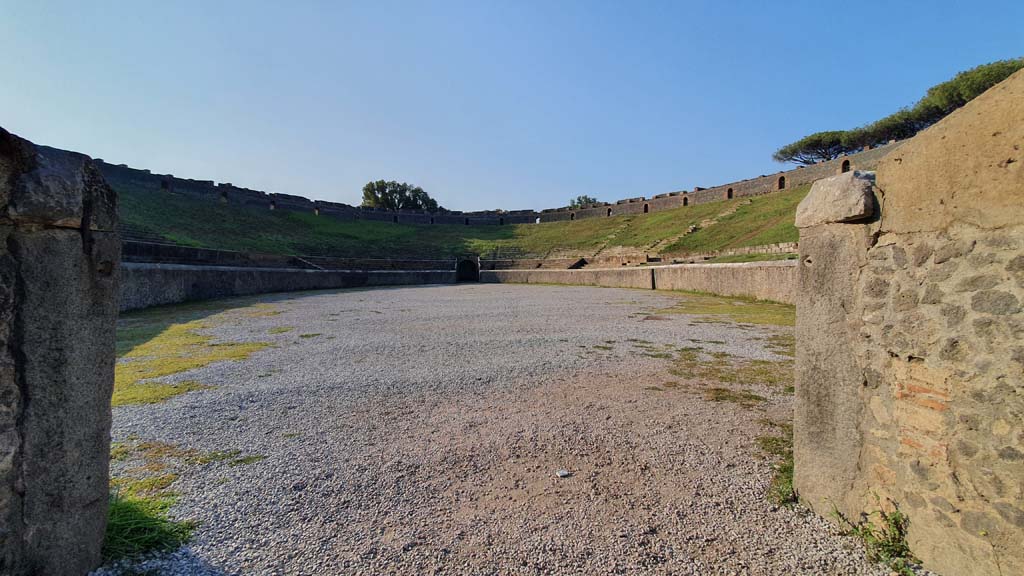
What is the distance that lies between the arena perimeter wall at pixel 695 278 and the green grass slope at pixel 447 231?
470cm

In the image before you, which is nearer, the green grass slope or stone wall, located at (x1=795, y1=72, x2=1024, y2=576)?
stone wall, located at (x1=795, y1=72, x2=1024, y2=576)

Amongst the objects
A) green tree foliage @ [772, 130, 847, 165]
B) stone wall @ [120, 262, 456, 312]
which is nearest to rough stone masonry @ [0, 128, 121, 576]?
stone wall @ [120, 262, 456, 312]

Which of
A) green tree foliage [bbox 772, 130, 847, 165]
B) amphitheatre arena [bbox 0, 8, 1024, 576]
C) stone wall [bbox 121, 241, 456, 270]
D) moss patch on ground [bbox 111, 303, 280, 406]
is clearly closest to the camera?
amphitheatre arena [bbox 0, 8, 1024, 576]

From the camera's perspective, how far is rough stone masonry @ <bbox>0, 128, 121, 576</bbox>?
181 centimetres

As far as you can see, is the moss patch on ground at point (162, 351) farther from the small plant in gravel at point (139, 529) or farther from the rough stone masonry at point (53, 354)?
the rough stone masonry at point (53, 354)

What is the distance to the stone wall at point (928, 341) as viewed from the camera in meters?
2.00

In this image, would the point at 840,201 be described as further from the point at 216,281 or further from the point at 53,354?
the point at 216,281

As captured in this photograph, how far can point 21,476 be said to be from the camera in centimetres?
188

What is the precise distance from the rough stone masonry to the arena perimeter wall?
6.83 metres

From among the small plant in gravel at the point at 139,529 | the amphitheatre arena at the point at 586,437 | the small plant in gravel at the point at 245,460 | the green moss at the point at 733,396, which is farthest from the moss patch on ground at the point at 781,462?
the small plant in gravel at the point at 245,460

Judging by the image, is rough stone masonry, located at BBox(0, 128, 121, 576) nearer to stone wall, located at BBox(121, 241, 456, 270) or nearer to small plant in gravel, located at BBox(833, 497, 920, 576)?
small plant in gravel, located at BBox(833, 497, 920, 576)

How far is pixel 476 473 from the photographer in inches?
130

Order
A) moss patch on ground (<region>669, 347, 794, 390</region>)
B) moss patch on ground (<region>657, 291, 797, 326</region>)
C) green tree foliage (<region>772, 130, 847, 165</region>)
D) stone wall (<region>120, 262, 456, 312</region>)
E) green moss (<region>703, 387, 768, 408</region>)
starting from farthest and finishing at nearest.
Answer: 1. green tree foliage (<region>772, 130, 847, 165</region>)
2. stone wall (<region>120, 262, 456, 312</region>)
3. moss patch on ground (<region>657, 291, 797, 326</region>)
4. moss patch on ground (<region>669, 347, 794, 390</region>)
5. green moss (<region>703, 387, 768, 408</region>)

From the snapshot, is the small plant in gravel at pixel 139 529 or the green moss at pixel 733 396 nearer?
the small plant in gravel at pixel 139 529
